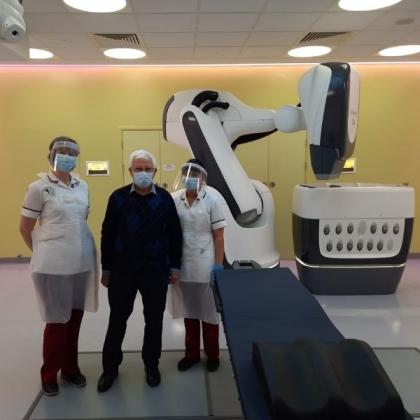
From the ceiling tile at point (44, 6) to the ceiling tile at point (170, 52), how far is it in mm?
1354

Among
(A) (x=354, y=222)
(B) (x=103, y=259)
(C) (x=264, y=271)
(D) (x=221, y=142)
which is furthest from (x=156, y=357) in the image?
(A) (x=354, y=222)

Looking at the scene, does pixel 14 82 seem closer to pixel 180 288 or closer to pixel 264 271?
pixel 180 288

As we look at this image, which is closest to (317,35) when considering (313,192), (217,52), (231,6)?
(217,52)

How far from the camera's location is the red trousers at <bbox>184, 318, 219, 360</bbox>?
257cm

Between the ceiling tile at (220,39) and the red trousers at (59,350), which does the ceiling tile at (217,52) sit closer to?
the ceiling tile at (220,39)

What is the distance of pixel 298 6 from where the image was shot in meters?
3.25

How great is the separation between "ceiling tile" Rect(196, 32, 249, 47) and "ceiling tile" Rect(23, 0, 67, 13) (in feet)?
4.30

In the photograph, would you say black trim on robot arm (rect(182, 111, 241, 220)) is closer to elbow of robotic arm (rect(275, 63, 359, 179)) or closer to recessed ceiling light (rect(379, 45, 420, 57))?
elbow of robotic arm (rect(275, 63, 359, 179))

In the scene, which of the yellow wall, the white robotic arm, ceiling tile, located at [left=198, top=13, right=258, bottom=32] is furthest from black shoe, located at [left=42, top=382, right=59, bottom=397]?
the yellow wall

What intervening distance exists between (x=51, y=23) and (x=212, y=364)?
321cm

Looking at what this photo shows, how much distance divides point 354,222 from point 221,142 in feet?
5.17

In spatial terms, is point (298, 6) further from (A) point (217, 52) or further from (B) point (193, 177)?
(B) point (193, 177)

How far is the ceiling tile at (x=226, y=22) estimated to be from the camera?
342cm

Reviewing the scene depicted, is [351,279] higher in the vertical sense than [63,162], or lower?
lower
